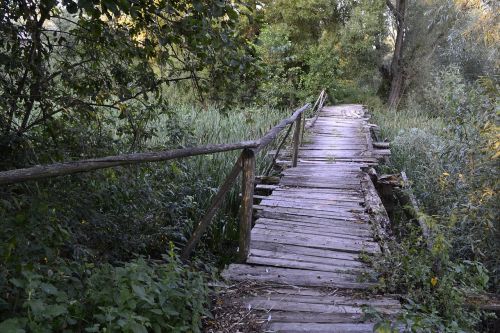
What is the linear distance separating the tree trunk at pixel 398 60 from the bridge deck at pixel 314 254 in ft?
60.5

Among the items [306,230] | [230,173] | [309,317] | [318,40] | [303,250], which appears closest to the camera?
[309,317]

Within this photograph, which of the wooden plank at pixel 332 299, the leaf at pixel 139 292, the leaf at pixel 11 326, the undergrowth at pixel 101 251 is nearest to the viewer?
the leaf at pixel 11 326

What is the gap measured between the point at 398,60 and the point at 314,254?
2306 cm

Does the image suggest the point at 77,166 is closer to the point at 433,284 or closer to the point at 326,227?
the point at 433,284

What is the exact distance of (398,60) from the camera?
25.1m

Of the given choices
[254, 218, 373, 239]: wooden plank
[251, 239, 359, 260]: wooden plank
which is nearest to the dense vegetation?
[251, 239, 359, 260]: wooden plank

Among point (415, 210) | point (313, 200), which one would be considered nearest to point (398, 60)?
point (313, 200)

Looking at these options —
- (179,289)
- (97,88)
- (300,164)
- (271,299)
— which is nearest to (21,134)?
(97,88)

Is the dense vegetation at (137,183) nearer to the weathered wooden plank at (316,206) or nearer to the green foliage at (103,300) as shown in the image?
the green foliage at (103,300)

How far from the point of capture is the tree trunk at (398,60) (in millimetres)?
23828

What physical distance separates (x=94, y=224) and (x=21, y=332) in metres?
1.86

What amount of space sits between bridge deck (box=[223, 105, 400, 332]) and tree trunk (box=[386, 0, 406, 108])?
18.4 metres

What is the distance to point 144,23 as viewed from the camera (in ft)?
10.7

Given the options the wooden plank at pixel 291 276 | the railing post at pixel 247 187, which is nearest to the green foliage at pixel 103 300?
the wooden plank at pixel 291 276
